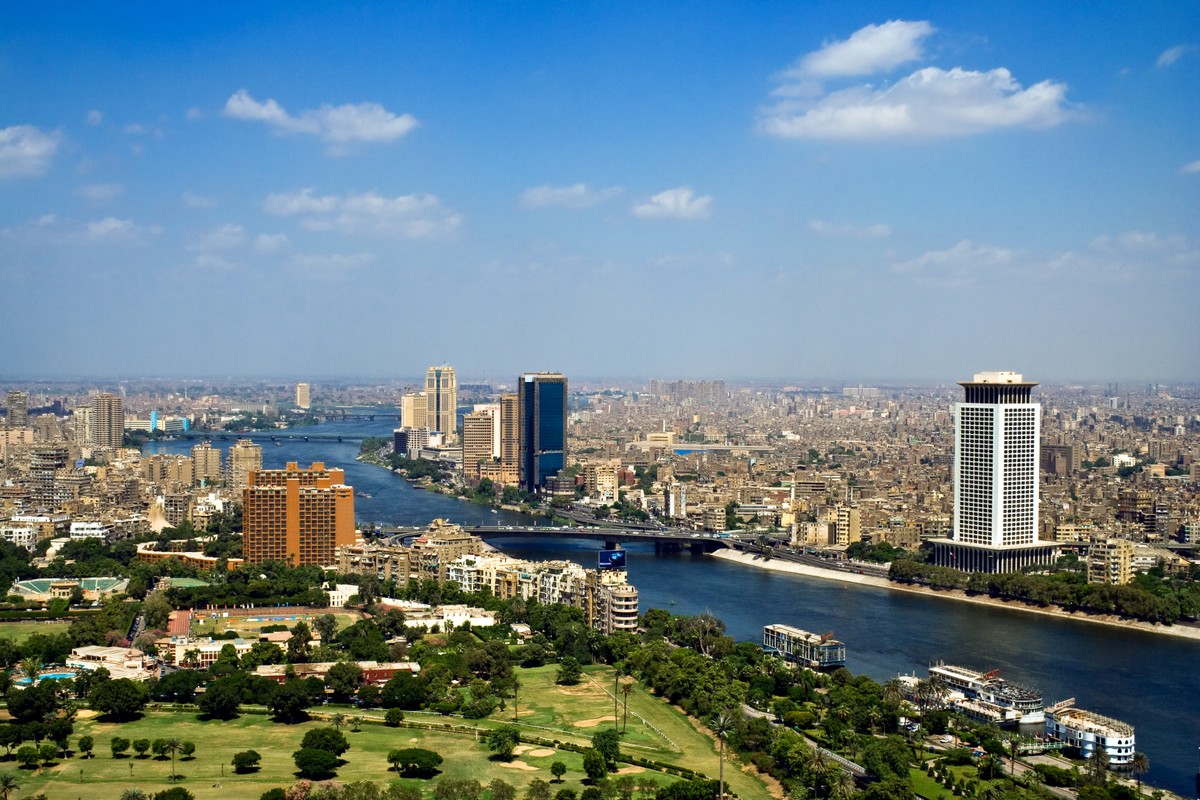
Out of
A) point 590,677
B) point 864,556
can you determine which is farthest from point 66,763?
point 864,556

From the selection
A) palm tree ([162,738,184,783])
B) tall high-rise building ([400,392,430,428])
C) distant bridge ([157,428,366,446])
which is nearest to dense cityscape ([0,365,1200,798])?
palm tree ([162,738,184,783])

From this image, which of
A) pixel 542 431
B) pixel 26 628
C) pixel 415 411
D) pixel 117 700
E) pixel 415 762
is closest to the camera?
pixel 415 762

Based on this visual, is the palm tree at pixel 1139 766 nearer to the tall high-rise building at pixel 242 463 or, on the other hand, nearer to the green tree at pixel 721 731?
the green tree at pixel 721 731

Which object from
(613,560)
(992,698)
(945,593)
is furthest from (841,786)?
(945,593)

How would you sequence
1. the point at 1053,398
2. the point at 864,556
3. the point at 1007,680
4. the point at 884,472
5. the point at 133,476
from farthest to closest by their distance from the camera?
1. the point at 1053,398
2. the point at 884,472
3. the point at 133,476
4. the point at 864,556
5. the point at 1007,680

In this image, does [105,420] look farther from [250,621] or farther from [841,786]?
[841,786]

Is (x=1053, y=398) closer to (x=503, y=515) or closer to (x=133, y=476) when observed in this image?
(x=503, y=515)
